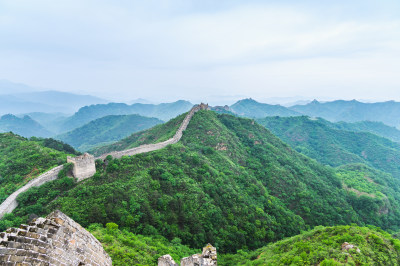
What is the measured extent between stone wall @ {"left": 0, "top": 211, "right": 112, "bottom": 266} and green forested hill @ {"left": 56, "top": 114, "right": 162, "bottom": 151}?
15793cm

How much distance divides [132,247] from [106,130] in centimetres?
17408

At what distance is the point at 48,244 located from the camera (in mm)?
7055

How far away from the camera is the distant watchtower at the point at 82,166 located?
26.2 m

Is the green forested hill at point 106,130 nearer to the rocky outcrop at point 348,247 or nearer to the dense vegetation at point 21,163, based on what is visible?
the dense vegetation at point 21,163

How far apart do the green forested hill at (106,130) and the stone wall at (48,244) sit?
518 ft

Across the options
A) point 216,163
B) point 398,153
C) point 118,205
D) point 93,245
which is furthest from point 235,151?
point 398,153

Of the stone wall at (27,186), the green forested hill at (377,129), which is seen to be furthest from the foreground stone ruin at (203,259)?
the green forested hill at (377,129)

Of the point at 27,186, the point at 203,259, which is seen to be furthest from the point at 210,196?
the point at 27,186

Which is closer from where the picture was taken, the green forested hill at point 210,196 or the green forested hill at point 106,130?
the green forested hill at point 210,196

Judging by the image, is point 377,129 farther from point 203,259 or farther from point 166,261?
point 166,261

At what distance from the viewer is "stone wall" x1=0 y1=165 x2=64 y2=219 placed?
2169 centimetres

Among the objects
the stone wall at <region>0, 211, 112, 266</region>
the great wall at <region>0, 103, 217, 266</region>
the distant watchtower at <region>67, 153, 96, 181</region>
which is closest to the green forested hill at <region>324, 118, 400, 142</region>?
the distant watchtower at <region>67, 153, 96, 181</region>

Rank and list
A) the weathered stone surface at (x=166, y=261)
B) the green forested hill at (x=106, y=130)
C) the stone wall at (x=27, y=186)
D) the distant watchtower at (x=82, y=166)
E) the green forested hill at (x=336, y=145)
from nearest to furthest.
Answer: the weathered stone surface at (x=166, y=261) < the stone wall at (x=27, y=186) < the distant watchtower at (x=82, y=166) < the green forested hill at (x=336, y=145) < the green forested hill at (x=106, y=130)

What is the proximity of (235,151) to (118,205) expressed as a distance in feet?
100
